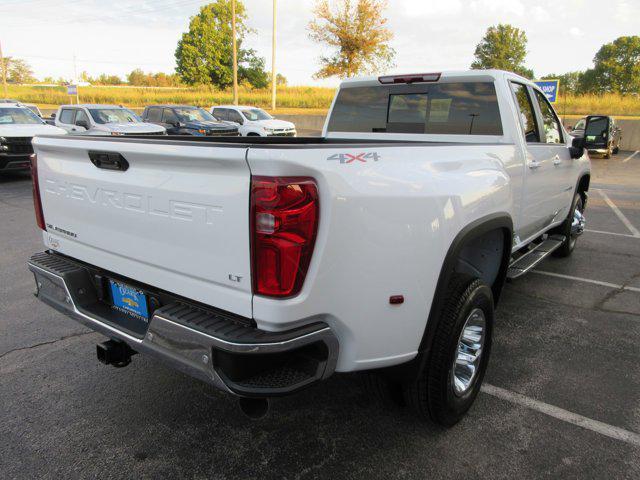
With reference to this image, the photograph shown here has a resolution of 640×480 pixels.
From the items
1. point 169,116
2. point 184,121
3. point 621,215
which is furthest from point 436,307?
point 169,116

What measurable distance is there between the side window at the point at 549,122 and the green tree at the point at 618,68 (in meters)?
68.6

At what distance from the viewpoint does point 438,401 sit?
244 cm

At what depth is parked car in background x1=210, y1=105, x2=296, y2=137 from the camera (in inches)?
787

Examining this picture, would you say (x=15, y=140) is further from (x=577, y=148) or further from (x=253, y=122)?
(x=577, y=148)

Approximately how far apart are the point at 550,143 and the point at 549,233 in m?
1.43

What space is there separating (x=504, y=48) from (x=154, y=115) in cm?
5759

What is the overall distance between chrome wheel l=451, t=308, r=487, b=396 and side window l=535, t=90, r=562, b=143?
245 centimetres

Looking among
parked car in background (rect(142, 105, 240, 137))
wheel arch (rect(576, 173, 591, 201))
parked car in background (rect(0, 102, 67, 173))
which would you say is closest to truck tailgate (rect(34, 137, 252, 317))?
wheel arch (rect(576, 173, 591, 201))

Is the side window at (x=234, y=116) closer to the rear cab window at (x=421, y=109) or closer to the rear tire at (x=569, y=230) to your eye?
the rear tire at (x=569, y=230)

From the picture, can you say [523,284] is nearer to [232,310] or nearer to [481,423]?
[481,423]

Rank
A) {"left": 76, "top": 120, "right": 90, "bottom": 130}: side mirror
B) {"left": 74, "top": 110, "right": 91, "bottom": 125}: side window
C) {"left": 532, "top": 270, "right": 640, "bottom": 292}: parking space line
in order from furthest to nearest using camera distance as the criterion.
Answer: {"left": 74, "top": 110, "right": 91, "bottom": 125}: side window < {"left": 76, "top": 120, "right": 90, "bottom": 130}: side mirror < {"left": 532, "top": 270, "right": 640, "bottom": 292}: parking space line

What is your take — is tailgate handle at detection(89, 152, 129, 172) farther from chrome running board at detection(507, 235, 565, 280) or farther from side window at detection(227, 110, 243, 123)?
side window at detection(227, 110, 243, 123)

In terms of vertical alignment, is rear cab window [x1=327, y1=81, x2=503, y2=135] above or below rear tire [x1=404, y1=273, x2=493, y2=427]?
above

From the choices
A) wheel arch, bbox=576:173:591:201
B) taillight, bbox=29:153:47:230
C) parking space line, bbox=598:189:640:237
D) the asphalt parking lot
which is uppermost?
taillight, bbox=29:153:47:230
